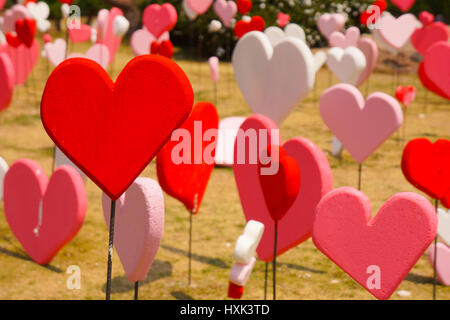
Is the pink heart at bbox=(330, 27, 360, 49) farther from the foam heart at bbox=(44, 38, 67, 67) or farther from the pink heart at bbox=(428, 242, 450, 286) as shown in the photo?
the pink heart at bbox=(428, 242, 450, 286)

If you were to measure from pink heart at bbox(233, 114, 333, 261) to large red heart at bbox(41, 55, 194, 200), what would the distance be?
2.44ft

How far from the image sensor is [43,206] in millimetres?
3131

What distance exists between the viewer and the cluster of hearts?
1.73 m

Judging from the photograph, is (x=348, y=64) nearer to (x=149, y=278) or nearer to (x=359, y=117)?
(x=359, y=117)

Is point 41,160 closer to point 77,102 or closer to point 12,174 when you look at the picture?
point 12,174

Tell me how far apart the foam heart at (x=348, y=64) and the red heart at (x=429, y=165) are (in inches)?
117

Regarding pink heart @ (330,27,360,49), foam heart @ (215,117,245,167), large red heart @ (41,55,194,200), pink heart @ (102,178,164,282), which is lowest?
foam heart @ (215,117,245,167)

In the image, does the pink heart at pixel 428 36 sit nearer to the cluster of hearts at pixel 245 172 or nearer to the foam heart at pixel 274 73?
the cluster of hearts at pixel 245 172

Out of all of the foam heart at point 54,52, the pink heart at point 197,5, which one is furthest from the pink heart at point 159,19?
the pink heart at point 197,5

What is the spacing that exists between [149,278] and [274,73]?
4.39 feet

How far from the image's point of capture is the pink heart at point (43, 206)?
116 inches

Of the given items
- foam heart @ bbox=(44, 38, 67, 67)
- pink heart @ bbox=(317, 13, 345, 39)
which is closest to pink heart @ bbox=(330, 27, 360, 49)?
pink heart @ bbox=(317, 13, 345, 39)

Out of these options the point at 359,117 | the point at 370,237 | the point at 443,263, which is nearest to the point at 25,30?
the point at 359,117
